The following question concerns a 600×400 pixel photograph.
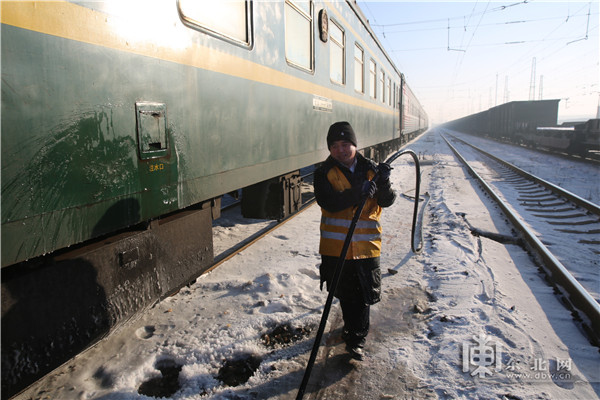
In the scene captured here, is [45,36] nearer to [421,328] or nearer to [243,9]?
[243,9]

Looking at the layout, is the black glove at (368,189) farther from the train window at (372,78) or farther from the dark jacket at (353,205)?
the train window at (372,78)

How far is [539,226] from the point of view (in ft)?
20.2

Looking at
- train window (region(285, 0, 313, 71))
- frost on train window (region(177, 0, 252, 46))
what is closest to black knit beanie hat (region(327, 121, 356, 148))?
frost on train window (region(177, 0, 252, 46))

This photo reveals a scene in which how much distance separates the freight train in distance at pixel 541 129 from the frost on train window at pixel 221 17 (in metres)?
18.2

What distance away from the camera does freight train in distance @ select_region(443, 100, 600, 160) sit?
16.8 metres

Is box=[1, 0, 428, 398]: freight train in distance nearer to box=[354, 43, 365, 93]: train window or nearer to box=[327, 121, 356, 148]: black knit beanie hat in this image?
box=[327, 121, 356, 148]: black knit beanie hat

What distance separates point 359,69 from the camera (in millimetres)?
7754

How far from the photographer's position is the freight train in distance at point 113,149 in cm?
158

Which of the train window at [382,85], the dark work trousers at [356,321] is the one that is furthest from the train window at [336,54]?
the train window at [382,85]

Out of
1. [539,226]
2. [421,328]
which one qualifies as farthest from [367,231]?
[539,226]

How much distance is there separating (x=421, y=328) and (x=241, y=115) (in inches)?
91.1

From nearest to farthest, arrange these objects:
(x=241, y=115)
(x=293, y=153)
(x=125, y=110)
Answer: (x=125, y=110) < (x=241, y=115) < (x=293, y=153)

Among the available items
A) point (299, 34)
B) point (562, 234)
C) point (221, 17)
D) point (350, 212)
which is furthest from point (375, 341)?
point (562, 234)

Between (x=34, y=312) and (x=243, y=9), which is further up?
(x=243, y=9)
